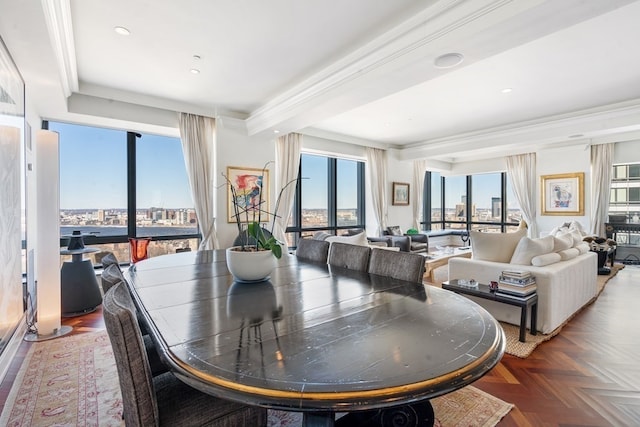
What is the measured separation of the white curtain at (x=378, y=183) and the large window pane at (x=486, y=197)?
361cm

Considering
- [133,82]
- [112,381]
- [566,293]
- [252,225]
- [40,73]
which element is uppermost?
[133,82]

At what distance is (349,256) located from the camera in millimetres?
2285

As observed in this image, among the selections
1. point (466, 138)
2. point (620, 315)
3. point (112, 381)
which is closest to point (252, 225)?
point (112, 381)

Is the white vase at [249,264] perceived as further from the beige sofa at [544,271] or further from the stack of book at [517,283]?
the beige sofa at [544,271]

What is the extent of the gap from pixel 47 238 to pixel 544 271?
4593 mm

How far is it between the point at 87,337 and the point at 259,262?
88.1 inches

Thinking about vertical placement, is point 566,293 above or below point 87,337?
above

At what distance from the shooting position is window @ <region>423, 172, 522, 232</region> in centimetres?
829

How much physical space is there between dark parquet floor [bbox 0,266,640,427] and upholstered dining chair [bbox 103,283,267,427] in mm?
1547

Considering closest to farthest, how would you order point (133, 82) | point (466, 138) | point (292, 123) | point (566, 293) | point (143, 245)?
point (566, 293)
point (133, 82)
point (143, 245)
point (292, 123)
point (466, 138)

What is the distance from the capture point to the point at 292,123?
13.5 ft

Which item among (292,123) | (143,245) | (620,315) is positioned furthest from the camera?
(292,123)

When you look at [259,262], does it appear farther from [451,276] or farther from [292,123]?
[292,123]

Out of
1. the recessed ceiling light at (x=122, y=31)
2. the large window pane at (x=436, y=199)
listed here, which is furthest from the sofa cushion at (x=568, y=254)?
the large window pane at (x=436, y=199)
